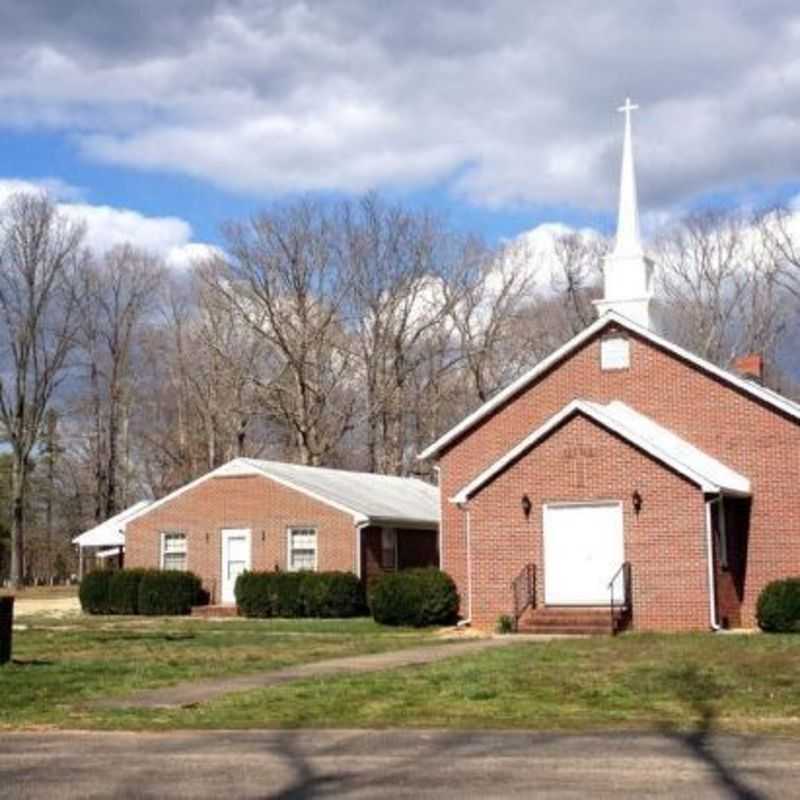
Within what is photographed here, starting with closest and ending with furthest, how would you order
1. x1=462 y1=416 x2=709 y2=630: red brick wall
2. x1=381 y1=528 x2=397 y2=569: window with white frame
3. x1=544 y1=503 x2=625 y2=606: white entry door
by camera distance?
x1=462 y1=416 x2=709 y2=630: red brick wall < x1=544 y1=503 x2=625 y2=606: white entry door < x1=381 y1=528 x2=397 y2=569: window with white frame

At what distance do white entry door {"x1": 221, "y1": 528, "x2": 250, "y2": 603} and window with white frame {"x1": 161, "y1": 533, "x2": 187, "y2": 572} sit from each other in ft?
4.69

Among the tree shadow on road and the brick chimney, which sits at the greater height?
the brick chimney

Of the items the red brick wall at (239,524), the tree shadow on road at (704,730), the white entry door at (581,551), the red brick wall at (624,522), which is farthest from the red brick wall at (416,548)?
the tree shadow on road at (704,730)

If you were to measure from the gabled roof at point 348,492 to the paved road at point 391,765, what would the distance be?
24084mm

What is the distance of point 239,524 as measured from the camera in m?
37.0

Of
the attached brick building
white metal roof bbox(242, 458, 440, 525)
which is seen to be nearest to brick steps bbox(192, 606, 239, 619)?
the attached brick building

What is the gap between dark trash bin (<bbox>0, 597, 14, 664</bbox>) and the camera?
1883cm

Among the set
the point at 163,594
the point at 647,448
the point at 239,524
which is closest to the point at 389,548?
the point at 239,524

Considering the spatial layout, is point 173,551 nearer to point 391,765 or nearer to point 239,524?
point 239,524

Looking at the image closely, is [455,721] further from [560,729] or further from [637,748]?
[637,748]

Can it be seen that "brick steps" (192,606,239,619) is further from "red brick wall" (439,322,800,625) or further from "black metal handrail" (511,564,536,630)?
"black metal handrail" (511,564,536,630)

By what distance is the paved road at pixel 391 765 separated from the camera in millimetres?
9078

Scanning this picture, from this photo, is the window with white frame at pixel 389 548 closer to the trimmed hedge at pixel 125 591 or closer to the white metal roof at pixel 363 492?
the white metal roof at pixel 363 492

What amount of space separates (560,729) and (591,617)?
1326cm
